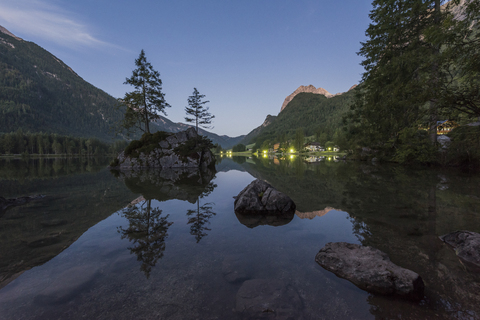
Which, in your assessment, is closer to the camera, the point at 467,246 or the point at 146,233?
the point at 467,246

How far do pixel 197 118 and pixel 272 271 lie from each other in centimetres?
4379

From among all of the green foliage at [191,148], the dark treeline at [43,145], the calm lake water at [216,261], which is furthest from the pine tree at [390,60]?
the dark treeline at [43,145]

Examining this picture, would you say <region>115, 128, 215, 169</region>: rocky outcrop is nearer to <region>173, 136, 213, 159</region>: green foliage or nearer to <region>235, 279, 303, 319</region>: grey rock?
<region>173, 136, 213, 159</region>: green foliage

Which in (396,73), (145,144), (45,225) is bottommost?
(45,225)

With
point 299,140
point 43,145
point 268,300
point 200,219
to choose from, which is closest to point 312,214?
point 200,219

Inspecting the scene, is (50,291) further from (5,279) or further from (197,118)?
(197,118)

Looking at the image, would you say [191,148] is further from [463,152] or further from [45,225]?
[463,152]

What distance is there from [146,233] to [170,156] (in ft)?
105

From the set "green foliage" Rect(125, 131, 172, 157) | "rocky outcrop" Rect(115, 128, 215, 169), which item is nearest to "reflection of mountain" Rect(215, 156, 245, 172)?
"rocky outcrop" Rect(115, 128, 215, 169)

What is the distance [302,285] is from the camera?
14.0ft

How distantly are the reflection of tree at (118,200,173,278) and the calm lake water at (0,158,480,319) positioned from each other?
0.05 metres

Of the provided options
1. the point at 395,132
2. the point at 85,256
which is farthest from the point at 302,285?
the point at 395,132

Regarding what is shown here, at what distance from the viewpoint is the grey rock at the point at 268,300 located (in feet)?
11.4

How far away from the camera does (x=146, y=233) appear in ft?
23.6
